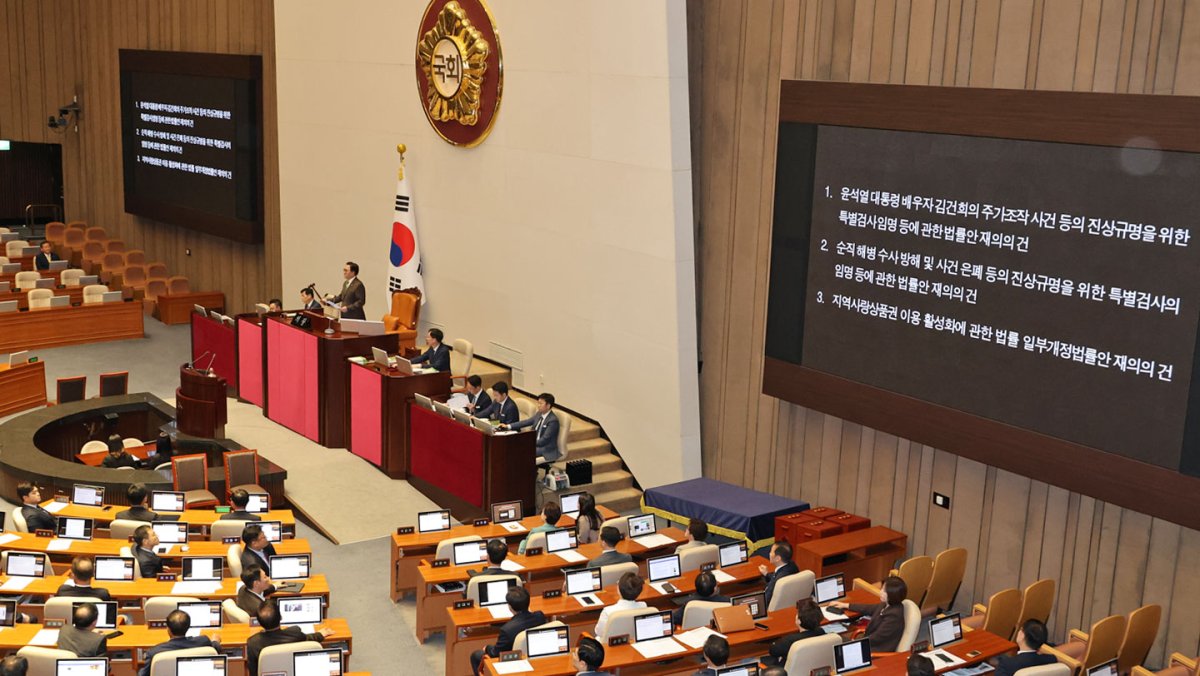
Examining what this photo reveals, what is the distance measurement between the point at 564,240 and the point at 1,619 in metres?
7.35

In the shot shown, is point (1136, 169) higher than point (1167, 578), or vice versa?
point (1136, 169)

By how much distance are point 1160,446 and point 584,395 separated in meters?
7.02

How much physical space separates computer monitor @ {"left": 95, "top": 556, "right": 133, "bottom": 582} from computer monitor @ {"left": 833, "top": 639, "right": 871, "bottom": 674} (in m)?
5.52

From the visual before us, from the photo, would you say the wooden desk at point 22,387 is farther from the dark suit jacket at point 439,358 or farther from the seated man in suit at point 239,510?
the seated man in suit at point 239,510

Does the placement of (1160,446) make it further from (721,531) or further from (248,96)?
(248,96)

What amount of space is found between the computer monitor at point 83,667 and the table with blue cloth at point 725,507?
18.1 ft

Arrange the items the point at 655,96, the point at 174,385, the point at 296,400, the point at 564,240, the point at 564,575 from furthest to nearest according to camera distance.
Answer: the point at 174,385, the point at 296,400, the point at 564,240, the point at 655,96, the point at 564,575

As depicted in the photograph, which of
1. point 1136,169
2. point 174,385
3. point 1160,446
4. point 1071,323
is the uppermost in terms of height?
point 1136,169

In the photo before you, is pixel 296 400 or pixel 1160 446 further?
pixel 296 400

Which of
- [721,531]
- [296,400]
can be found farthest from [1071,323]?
[296,400]

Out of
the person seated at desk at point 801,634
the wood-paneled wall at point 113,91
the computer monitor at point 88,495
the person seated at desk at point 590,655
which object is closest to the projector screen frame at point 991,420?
the person seated at desk at point 801,634

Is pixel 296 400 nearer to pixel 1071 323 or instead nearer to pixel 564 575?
pixel 564 575

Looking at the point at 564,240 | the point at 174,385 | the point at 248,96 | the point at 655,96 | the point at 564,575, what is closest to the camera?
the point at 564,575

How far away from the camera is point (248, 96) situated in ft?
66.8
